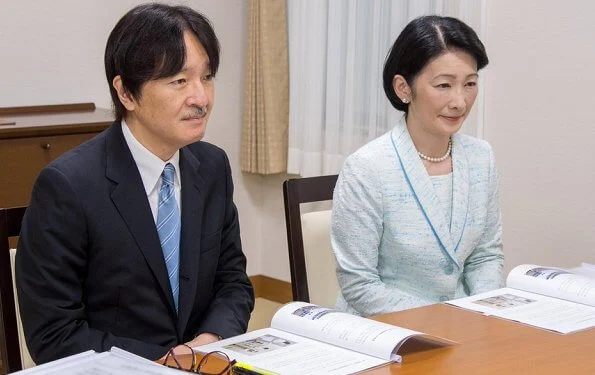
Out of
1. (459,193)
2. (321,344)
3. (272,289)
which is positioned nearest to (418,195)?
(459,193)

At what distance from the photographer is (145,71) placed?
2180 mm

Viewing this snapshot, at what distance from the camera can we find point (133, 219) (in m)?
2.19

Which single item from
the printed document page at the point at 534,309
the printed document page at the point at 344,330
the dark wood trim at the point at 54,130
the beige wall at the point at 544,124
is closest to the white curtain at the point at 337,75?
the beige wall at the point at 544,124

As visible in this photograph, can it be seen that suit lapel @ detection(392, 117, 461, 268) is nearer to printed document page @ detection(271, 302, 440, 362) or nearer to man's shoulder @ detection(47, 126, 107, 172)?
printed document page @ detection(271, 302, 440, 362)

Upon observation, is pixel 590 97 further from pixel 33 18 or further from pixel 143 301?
pixel 33 18

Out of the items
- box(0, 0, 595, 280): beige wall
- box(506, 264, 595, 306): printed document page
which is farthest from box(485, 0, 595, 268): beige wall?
box(506, 264, 595, 306): printed document page

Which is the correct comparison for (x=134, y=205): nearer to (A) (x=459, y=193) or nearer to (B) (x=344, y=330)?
(B) (x=344, y=330)

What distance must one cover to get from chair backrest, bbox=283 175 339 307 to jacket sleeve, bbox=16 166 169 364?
66 cm

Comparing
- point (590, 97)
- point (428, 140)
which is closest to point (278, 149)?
point (590, 97)

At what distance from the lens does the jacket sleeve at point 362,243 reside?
2.58 m

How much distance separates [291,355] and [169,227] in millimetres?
527

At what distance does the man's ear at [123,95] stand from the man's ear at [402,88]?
A: 33.0 inches

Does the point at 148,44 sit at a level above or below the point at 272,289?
above

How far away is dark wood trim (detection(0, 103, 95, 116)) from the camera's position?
4354 mm
